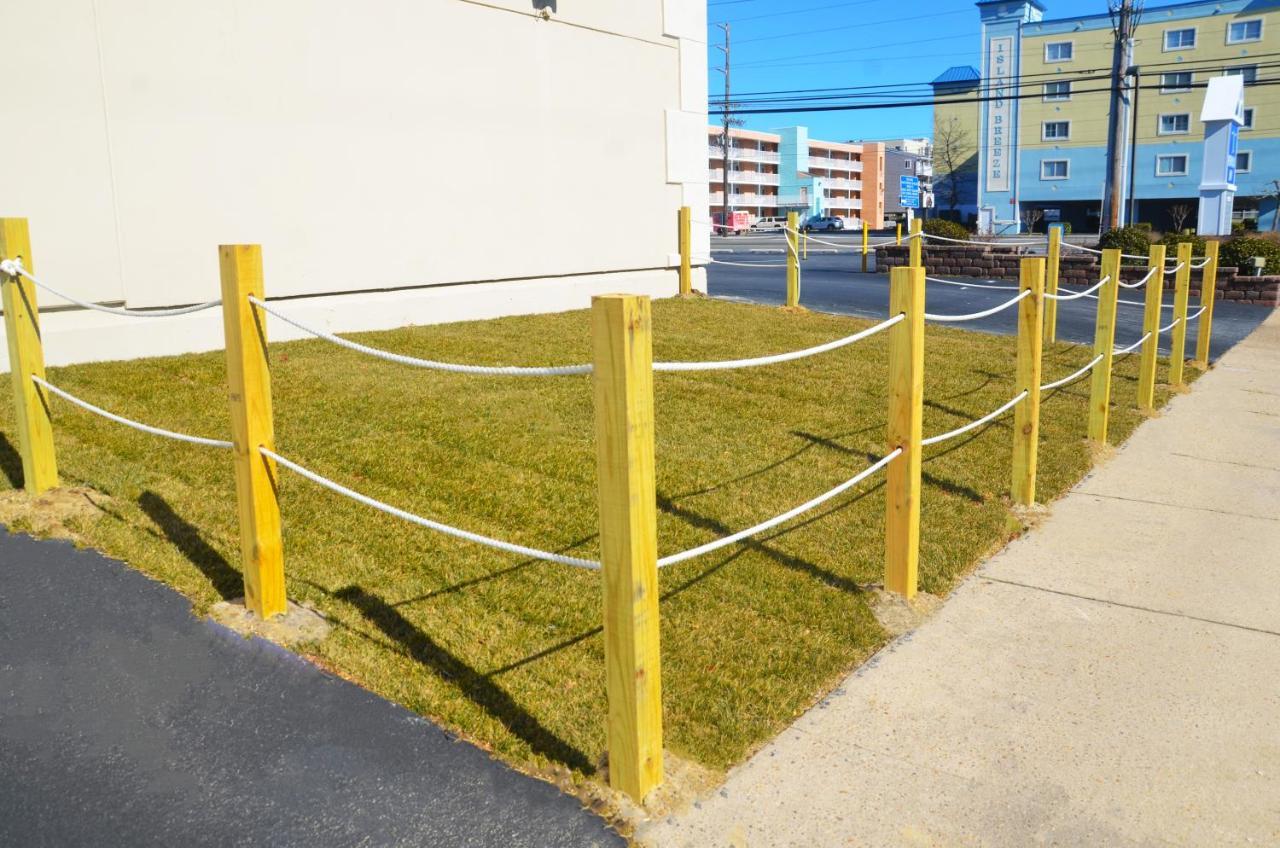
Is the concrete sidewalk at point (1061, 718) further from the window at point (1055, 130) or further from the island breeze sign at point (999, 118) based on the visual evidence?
the island breeze sign at point (999, 118)

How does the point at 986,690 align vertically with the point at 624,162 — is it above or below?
below

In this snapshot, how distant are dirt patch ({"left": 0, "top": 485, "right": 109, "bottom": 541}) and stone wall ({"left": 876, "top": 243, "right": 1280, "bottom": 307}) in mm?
15557

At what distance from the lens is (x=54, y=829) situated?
3072mm

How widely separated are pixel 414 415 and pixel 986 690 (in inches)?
182

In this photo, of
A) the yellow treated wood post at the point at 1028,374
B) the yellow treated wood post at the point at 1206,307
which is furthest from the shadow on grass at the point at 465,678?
the yellow treated wood post at the point at 1206,307

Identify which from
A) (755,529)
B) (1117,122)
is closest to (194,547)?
(755,529)

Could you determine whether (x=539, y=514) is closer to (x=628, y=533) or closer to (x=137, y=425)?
(x=137, y=425)

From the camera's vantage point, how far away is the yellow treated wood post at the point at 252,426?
4223 mm

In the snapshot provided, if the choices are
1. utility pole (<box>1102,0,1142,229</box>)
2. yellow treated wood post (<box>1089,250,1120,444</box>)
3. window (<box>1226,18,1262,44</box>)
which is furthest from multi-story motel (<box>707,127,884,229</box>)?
yellow treated wood post (<box>1089,250,1120,444</box>)

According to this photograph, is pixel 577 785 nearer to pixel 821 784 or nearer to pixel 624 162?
pixel 821 784

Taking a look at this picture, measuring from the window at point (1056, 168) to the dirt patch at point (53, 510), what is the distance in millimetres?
69719

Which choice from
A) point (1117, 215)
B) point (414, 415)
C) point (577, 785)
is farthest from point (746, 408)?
point (1117, 215)

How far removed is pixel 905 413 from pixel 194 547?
3.40 m

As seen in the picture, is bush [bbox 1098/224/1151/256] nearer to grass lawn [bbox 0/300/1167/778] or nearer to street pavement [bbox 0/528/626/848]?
grass lawn [bbox 0/300/1167/778]
